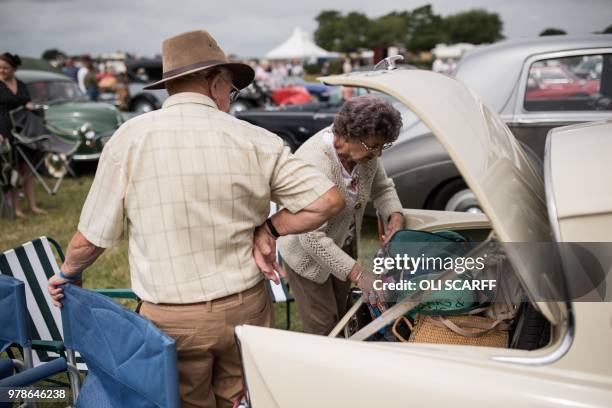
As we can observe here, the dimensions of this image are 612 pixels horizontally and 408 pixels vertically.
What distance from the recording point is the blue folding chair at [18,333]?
2.16 m

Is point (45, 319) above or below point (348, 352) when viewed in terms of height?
below

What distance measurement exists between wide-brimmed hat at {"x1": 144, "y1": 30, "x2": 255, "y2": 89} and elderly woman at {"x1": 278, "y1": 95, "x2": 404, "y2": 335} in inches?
23.8

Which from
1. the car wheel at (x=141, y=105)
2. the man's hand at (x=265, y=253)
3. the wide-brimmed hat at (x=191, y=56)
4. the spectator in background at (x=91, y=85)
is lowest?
the car wheel at (x=141, y=105)

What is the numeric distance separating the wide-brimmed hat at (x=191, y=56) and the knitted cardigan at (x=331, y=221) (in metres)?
0.63

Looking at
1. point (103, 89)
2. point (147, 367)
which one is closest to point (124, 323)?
point (147, 367)

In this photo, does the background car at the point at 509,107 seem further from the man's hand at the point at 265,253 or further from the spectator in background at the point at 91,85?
the spectator in background at the point at 91,85

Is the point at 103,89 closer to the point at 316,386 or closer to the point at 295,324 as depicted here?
the point at 295,324

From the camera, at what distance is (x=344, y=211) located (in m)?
2.67

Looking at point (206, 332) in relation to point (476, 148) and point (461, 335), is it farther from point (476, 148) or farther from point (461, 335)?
point (476, 148)

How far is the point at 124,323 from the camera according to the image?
5.85ft

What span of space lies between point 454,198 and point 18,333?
4055 millimetres

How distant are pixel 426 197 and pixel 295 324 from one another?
2.02 meters

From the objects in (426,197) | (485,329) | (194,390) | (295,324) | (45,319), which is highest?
(485,329)

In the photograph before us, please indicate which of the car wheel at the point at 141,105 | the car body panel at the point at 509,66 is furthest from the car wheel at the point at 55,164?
the car wheel at the point at 141,105
